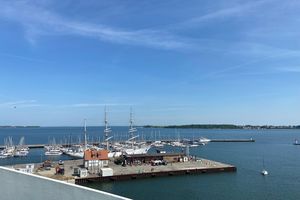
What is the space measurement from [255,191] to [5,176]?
26227 mm

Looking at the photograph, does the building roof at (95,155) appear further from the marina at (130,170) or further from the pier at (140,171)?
the pier at (140,171)

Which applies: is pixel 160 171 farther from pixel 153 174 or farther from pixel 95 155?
pixel 95 155

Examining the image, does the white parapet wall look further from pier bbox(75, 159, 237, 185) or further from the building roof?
the building roof

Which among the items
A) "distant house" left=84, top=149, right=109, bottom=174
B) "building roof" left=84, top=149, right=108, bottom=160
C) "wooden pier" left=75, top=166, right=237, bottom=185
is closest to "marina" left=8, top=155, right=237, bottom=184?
"wooden pier" left=75, top=166, right=237, bottom=185

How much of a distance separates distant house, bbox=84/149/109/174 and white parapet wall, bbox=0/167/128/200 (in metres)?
29.7

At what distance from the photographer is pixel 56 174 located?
105 ft

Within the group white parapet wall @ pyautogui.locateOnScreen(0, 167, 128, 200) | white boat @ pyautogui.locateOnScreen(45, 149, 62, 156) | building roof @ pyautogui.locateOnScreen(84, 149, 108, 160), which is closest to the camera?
white parapet wall @ pyautogui.locateOnScreen(0, 167, 128, 200)

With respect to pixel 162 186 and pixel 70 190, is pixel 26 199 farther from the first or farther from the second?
pixel 162 186

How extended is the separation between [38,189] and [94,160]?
3127cm

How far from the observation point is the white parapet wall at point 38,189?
4.61 m

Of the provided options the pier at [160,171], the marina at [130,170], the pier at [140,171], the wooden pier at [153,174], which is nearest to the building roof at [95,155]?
Answer: the marina at [130,170]

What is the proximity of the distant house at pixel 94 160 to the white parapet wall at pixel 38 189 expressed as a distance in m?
29.7

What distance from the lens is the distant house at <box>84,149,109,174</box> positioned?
3503 centimetres

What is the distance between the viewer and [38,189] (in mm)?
4996
